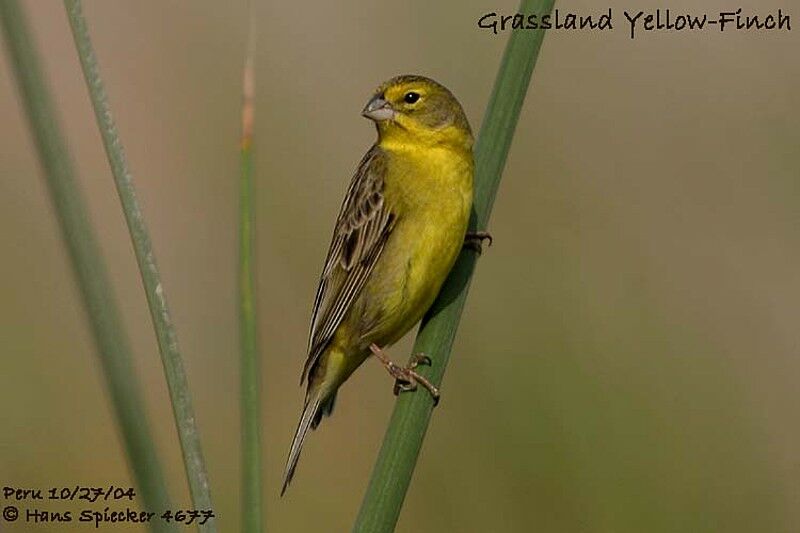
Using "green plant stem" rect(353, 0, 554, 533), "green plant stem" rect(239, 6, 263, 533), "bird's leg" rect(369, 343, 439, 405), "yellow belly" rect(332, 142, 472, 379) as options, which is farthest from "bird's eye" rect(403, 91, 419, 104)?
"green plant stem" rect(239, 6, 263, 533)

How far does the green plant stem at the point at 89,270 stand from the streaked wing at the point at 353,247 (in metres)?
1.01

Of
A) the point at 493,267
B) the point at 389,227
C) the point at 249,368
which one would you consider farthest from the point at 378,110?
the point at 249,368

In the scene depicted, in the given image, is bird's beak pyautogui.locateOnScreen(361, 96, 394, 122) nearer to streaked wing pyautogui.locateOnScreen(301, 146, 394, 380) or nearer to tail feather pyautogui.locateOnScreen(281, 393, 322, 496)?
streaked wing pyautogui.locateOnScreen(301, 146, 394, 380)

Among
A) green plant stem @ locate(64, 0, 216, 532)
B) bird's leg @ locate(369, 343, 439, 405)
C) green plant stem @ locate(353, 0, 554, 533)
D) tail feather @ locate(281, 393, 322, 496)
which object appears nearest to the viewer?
green plant stem @ locate(64, 0, 216, 532)

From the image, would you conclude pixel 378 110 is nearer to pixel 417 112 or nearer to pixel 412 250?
pixel 417 112

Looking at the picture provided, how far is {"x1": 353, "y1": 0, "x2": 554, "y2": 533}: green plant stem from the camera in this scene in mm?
1550

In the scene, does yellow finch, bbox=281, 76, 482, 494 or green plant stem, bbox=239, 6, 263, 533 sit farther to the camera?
yellow finch, bbox=281, 76, 482, 494

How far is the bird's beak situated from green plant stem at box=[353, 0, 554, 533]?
26 centimetres

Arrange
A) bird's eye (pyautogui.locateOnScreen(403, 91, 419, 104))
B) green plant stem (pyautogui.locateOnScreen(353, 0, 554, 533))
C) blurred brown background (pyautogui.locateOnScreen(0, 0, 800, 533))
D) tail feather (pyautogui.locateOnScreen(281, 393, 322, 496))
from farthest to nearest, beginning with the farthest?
blurred brown background (pyautogui.locateOnScreen(0, 0, 800, 533)) → bird's eye (pyautogui.locateOnScreen(403, 91, 419, 104)) → tail feather (pyautogui.locateOnScreen(281, 393, 322, 496)) → green plant stem (pyautogui.locateOnScreen(353, 0, 554, 533))

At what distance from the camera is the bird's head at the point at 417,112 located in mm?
2402

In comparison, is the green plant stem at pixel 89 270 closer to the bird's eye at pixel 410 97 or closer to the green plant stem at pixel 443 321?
the green plant stem at pixel 443 321

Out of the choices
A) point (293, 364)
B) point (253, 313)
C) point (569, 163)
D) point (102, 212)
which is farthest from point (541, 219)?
point (253, 313)

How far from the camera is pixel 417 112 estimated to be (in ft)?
7.91

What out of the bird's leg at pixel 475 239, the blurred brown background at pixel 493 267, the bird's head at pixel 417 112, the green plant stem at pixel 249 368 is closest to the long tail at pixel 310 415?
the blurred brown background at pixel 493 267
